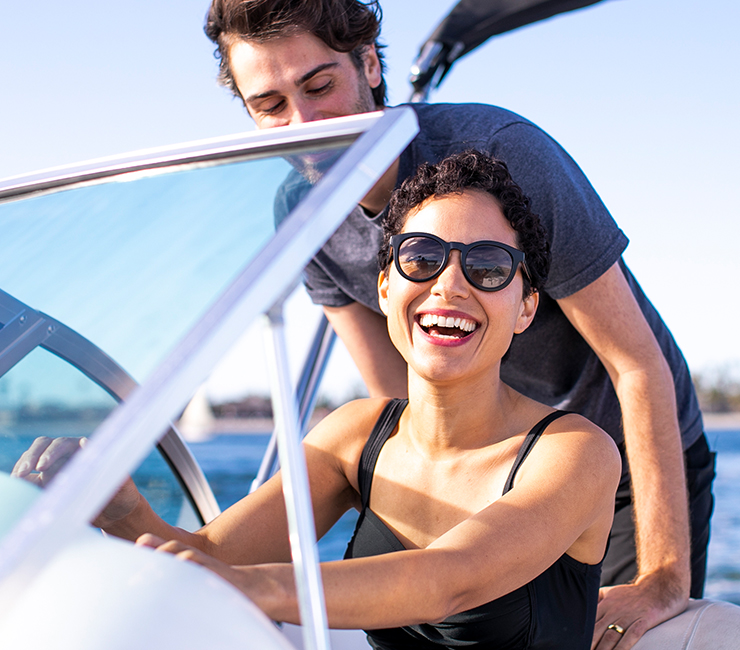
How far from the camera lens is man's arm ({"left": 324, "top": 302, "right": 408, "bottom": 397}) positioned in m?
2.36

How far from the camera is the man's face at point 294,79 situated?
1.87 m

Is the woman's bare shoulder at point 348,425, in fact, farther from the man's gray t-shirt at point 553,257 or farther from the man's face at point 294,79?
the man's face at point 294,79

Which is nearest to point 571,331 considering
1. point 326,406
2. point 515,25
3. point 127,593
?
point 127,593

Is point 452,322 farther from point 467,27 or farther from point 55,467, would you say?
point 467,27

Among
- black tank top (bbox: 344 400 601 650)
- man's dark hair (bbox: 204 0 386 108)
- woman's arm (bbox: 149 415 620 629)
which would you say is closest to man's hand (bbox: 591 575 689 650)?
black tank top (bbox: 344 400 601 650)

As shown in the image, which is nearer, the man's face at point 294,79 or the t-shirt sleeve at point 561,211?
the t-shirt sleeve at point 561,211

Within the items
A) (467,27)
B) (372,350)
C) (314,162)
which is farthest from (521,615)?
(467,27)

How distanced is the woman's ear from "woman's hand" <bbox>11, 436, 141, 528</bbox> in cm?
81

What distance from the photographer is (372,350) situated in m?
2.38

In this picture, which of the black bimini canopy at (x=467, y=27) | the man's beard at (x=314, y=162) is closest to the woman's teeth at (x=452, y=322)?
the man's beard at (x=314, y=162)

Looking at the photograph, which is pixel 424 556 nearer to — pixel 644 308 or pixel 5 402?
pixel 5 402

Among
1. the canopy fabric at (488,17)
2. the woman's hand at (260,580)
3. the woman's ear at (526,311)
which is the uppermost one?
the canopy fabric at (488,17)

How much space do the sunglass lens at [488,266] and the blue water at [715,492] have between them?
3.50 ft

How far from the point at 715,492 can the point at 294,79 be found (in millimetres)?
29473
